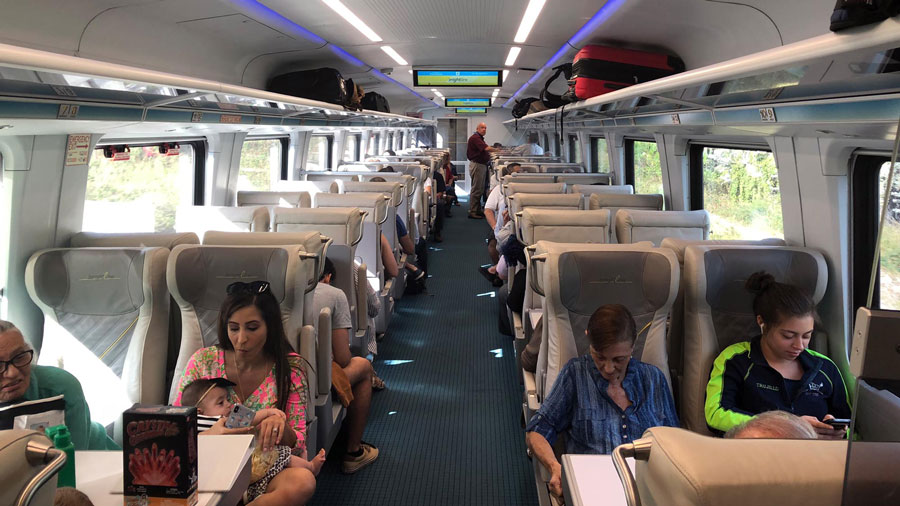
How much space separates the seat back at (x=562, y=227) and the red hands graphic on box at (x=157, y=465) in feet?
13.2

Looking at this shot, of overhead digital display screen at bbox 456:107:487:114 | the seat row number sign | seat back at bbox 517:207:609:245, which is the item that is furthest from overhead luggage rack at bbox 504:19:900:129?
overhead digital display screen at bbox 456:107:487:114

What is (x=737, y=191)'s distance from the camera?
632 centimetres

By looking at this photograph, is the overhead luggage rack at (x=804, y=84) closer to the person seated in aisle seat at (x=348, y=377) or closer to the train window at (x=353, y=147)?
the person seated in aisle seat at (x=348, y=377)

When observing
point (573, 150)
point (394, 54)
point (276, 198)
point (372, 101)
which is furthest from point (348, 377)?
point (573, 150)

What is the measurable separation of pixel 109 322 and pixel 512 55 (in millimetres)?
6362

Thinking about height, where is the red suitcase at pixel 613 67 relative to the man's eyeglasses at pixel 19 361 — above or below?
above

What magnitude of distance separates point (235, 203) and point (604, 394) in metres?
6.36

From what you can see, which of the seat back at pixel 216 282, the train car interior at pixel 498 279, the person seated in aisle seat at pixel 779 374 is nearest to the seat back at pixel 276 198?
the train car interior at pixel 498 279

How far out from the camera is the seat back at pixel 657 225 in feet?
18.1

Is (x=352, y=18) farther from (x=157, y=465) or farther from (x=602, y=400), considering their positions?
(x=157, y=465)

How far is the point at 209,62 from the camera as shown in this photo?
20.3ft

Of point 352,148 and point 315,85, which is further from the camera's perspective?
point 352,148

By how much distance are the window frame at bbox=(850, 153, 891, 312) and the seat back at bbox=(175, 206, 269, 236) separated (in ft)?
14.7

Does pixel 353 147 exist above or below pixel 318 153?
above
